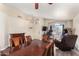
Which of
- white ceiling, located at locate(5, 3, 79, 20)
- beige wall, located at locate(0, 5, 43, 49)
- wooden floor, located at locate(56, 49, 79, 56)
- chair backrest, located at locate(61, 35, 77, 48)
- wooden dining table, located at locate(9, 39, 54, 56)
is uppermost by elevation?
white ceiling, located at locate(5, 3, 79, 20)

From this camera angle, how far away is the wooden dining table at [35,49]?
64.7 inches

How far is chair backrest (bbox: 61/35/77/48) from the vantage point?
1730mm

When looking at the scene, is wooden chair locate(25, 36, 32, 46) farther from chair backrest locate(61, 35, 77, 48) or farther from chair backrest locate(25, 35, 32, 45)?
chair backrest locate(61, 35, 77, 48)

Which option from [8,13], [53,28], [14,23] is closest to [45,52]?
[53,28]

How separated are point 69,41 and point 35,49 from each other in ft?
1.94

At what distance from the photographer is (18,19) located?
5.65 ft

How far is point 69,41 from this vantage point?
1.80 m

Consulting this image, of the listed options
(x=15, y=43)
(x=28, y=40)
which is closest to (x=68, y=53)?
(x=28, y=40)

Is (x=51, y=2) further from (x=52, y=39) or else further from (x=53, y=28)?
(x=52, y=39)

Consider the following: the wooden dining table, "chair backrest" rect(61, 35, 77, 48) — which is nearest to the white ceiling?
"chair backrest" rect(61, 35, 77, 48)

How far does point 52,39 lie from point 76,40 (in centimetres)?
39

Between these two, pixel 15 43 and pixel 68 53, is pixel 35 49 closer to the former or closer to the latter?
pixel 15 43

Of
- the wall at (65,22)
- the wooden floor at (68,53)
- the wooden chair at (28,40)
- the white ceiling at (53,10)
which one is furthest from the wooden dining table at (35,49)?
the white ceiling at (53,10)

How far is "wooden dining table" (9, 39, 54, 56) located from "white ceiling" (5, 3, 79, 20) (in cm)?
46
